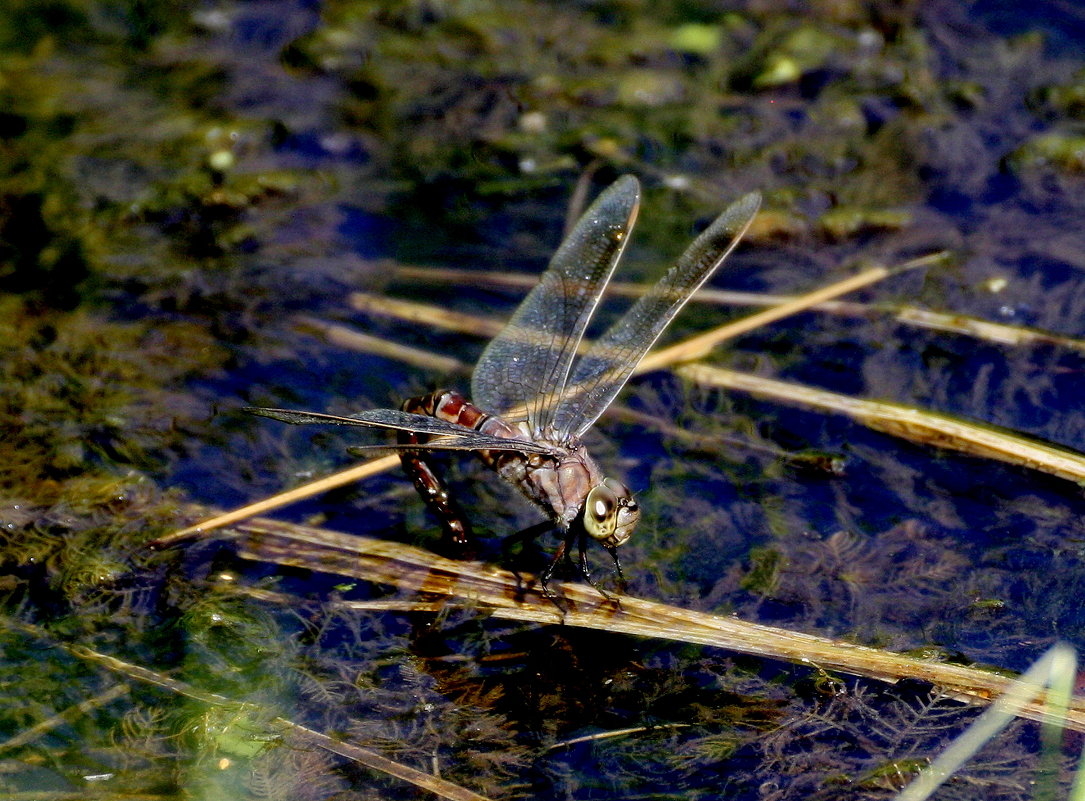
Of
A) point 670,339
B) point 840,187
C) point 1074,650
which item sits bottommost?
point 1074,650

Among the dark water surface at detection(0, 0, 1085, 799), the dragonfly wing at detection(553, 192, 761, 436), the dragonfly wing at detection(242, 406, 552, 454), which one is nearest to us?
the dark water surface at detection(0, 0, 1085, 799)

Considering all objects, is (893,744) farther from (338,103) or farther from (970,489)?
(338,103)

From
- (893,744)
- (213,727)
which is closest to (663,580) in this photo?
(893,744)

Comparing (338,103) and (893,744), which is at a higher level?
(338,103)

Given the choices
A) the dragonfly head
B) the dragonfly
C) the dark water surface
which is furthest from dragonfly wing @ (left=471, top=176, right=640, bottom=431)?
the dragonfly head

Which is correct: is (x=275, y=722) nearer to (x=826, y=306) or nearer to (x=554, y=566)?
(x=554, y=566)

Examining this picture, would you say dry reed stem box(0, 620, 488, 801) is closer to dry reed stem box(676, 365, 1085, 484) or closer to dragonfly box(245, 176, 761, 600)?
dragonfly box(245, 176, 761, 600)
